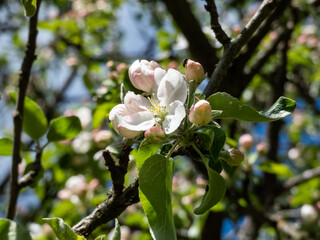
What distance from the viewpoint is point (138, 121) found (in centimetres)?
89

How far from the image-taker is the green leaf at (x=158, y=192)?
0.83 meters

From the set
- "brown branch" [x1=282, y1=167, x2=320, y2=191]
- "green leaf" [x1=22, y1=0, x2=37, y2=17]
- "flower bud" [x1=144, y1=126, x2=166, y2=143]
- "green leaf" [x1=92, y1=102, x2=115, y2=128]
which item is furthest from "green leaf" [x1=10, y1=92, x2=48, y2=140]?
"brown branch" [x1=282, y1=167, x2=320, y2=191]

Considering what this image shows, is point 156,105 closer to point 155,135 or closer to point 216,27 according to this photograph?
point 155,135

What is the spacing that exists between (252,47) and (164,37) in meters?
0.90

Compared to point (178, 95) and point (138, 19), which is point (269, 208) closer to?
point (178, 95)

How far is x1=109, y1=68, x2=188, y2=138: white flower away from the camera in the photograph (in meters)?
0.88

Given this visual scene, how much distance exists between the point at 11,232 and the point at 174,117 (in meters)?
0.41

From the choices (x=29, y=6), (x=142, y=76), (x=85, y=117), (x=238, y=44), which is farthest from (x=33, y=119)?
(x=85, y=117)

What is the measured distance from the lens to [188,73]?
0.94 m

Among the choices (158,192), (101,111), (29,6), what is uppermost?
(29,6)

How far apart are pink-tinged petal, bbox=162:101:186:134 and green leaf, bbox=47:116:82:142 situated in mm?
603

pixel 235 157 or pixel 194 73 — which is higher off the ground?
pixel 194 73

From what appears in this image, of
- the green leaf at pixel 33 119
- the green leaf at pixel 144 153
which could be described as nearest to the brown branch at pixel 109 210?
the green leaf at pixel 144 153

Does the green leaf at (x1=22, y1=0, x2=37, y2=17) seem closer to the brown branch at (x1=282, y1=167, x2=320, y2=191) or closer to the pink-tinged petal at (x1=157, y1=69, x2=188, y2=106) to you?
the pink-tinged petal at (x1=157, y1=69, x2=188, y2=106)
